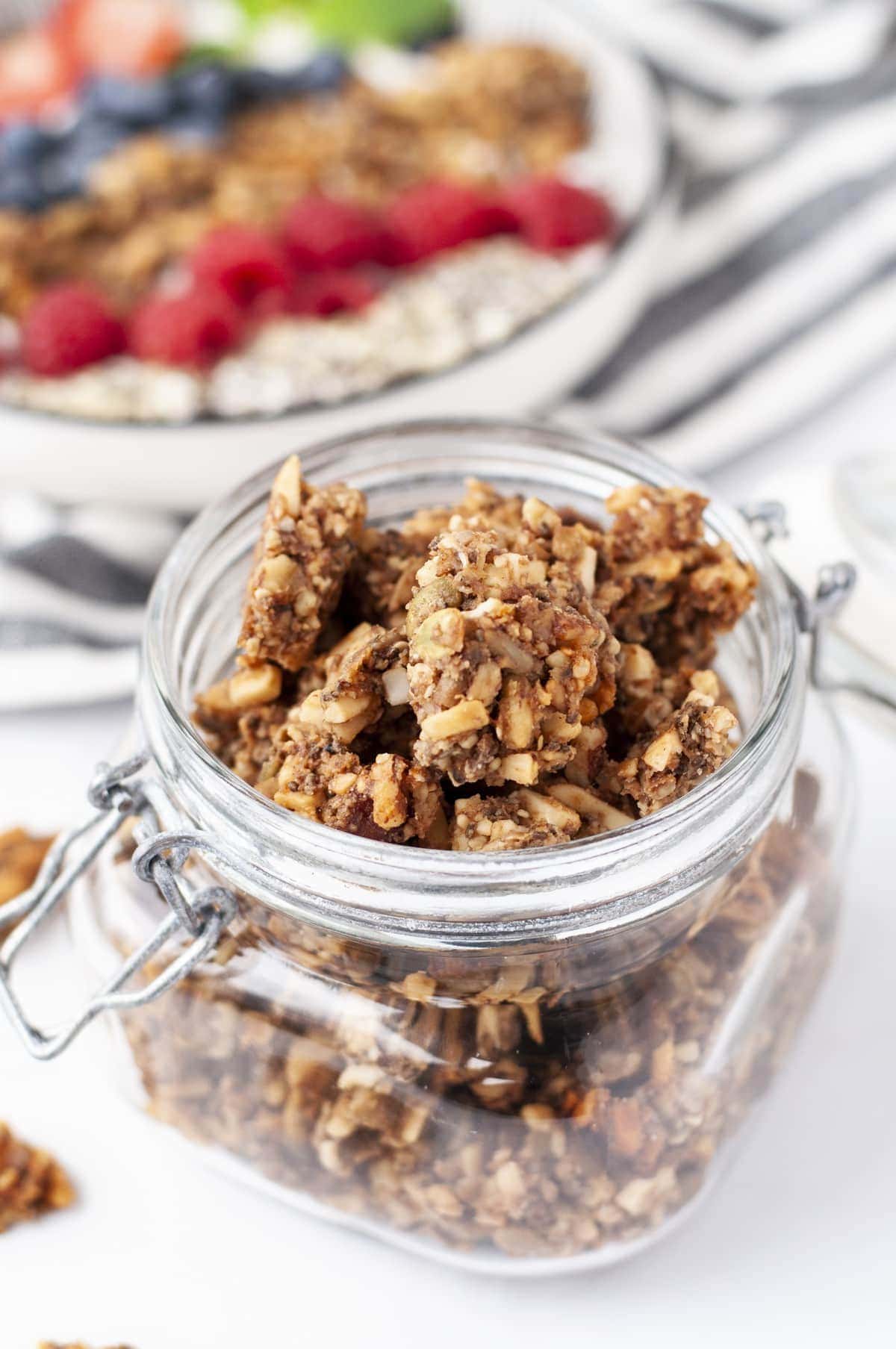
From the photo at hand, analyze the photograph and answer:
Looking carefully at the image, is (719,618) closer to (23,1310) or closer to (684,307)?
(23,1310)

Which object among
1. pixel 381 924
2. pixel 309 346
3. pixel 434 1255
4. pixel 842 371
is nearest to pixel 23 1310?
pixel 434 1255

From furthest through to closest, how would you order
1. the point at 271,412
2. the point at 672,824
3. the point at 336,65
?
the point at 336,65
the point at 271,412
the point at 672,824

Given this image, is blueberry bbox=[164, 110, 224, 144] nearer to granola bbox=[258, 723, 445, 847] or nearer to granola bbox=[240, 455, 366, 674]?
granola bbox=[240, 455, 366, 674]

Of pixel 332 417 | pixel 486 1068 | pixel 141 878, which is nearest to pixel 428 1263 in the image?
pixel 486 1068

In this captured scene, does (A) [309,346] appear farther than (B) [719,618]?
Yes

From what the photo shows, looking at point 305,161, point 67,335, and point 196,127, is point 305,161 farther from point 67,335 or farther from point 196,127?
point 67,335

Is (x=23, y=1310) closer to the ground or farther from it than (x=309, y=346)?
closer to the ground
